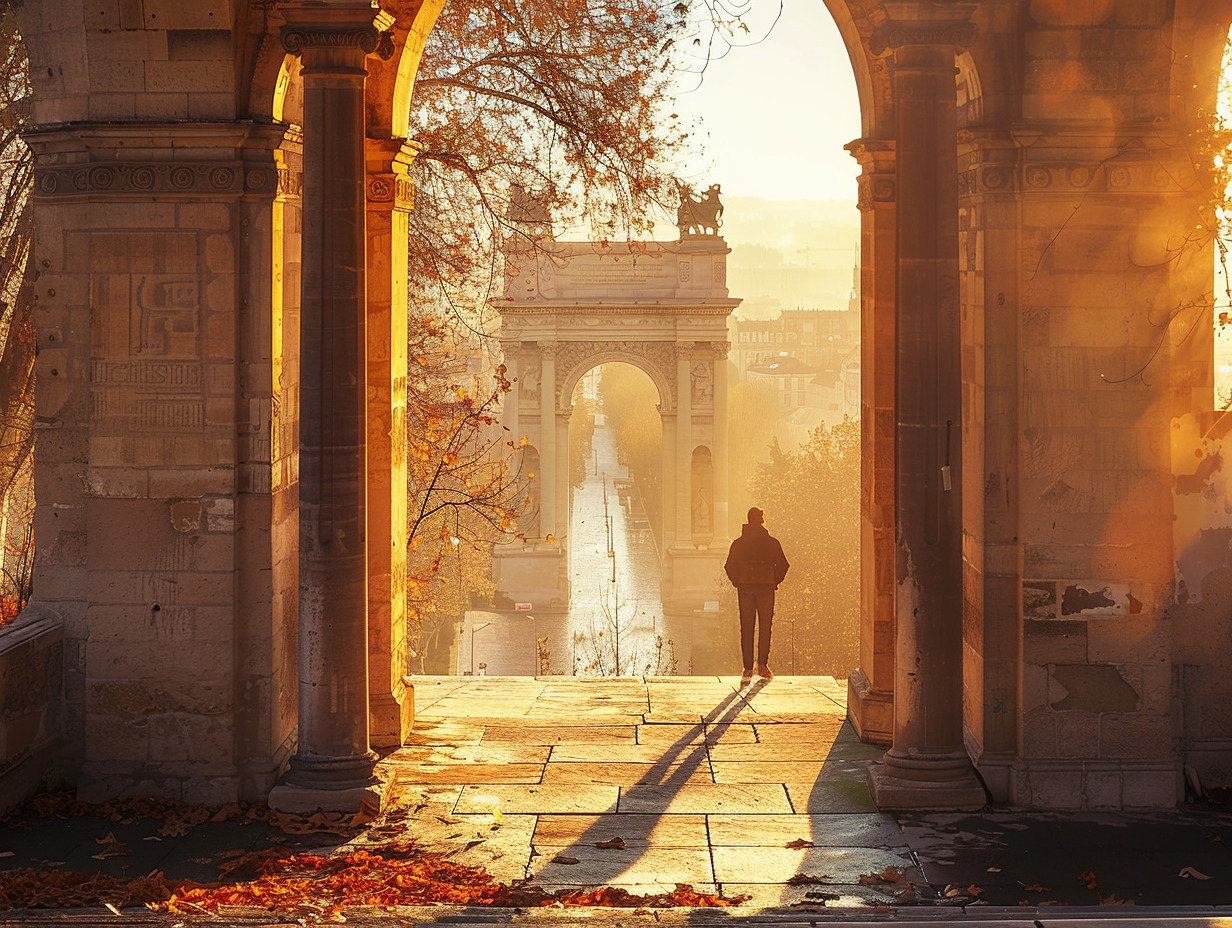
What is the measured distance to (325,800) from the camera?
867 cm

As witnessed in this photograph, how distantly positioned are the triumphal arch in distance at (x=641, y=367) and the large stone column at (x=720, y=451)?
0.16ft

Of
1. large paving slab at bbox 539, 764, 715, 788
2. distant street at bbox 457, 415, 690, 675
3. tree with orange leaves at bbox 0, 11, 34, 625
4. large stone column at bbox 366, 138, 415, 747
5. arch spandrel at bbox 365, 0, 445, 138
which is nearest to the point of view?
large paving slab at bbox 539, 764, 715, 788

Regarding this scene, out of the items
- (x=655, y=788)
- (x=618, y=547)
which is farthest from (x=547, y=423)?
(x=655, y=788)

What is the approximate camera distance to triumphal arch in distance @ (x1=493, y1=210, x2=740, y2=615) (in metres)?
50.6

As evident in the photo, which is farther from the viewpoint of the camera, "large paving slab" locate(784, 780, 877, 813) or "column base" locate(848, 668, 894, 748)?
"column base" locate(848, 668, 894, 748)

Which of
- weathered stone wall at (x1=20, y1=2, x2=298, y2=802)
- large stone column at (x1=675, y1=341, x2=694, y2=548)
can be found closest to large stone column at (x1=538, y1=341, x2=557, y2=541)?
large stone column at (x1=675, y1=341, x2=694, y2=548)

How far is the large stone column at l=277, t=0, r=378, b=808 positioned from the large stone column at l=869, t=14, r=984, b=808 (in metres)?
3.46

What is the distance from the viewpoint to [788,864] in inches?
309

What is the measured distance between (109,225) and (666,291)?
139 feet

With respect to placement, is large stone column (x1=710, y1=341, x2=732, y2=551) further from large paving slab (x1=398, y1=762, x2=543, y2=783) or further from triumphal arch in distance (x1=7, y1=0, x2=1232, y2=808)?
triumphal arch in distance (x1=7, y1=0, x2=1232, y2=808)

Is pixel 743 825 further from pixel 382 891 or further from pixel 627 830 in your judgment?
pixel 382 891

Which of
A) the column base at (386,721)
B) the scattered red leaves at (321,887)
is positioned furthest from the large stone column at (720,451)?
the scattered red leaves at (321,887)

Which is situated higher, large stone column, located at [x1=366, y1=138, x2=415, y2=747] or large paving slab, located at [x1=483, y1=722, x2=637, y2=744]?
large stone column, located at [x1=366, y1=138, x2=415, y2=747]

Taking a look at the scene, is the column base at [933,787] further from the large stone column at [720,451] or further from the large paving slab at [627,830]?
the large stone column at [720,451]
